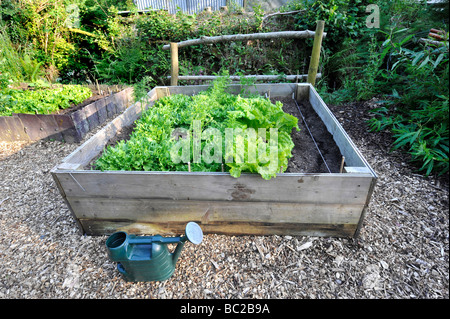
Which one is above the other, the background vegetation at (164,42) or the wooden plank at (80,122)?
the background vegetation at (164,42)

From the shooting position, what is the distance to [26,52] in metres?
5.85

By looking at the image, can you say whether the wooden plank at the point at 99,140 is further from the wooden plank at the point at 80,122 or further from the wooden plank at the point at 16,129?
the wooden plank at the point at 16,129

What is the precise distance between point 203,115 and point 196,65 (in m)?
3.69

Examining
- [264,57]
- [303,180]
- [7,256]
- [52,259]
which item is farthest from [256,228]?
[264,57]

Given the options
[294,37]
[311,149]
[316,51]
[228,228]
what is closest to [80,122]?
[228,228]

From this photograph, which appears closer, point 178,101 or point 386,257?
point 386,257

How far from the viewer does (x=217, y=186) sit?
1.86 metres

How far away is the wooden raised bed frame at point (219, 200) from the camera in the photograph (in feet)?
5.91

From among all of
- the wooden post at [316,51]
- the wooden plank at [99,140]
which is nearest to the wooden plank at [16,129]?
the wooden plank at [99,140]

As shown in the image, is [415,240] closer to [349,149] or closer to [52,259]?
[349,149]

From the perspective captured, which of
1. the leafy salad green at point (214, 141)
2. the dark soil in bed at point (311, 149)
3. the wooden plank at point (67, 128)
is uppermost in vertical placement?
the leafy salad green at point (214, 141)

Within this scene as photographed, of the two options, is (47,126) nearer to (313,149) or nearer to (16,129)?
(16,129)

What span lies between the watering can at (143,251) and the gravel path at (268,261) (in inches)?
6.9

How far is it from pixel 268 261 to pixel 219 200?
2.00 ft
